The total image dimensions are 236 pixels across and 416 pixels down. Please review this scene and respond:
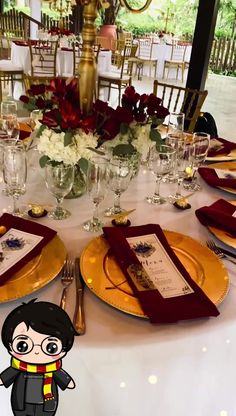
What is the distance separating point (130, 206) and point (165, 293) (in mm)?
497

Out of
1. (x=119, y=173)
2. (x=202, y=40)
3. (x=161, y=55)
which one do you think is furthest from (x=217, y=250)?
(x=161, y=55)

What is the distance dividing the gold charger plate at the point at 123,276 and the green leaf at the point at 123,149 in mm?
281

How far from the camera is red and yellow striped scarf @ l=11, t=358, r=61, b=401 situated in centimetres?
75

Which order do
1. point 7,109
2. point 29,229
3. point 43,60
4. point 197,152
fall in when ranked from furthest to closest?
point 43,60 → point 7,109 → point 197,152 → point 29,229

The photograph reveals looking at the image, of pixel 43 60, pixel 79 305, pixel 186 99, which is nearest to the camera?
pixel 79 305

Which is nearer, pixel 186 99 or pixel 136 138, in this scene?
pixel 136 138

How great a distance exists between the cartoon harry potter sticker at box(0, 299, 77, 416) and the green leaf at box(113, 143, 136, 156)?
0.57 metres

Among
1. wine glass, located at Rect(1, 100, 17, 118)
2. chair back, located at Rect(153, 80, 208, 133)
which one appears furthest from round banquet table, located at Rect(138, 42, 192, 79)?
wine glass, located at Rect(1, 100, 17, 118)

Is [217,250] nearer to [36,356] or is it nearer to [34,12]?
[36,356]

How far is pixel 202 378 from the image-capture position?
A: 83cm

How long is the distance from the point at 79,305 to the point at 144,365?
0.19 metres

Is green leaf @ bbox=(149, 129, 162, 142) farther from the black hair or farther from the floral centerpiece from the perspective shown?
the black hair

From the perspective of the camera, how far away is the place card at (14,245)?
959mm

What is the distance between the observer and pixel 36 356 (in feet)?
2.42
